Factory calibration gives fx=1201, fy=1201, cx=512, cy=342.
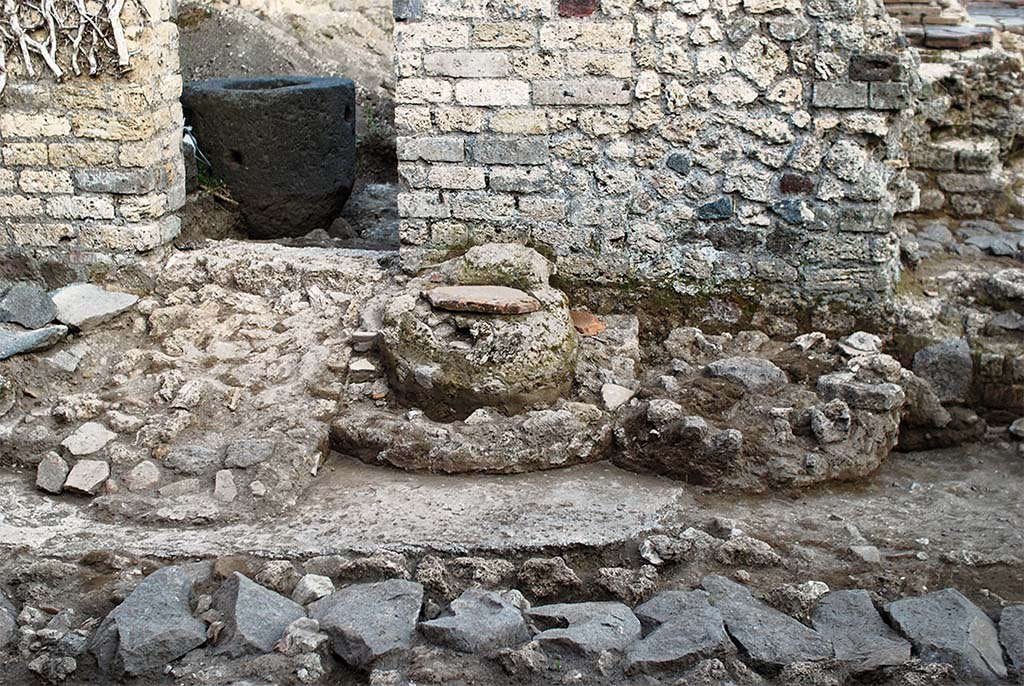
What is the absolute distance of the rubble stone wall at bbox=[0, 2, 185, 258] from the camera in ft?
16.9

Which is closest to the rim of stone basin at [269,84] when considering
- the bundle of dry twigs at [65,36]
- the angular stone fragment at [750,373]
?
the bundle of dry twigs at [65,36]

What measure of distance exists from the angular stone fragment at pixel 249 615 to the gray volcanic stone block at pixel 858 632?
1.52 meters

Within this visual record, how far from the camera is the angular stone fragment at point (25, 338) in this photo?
4766mm

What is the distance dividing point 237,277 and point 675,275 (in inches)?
75.8

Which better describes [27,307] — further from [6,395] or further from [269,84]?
[269,84]

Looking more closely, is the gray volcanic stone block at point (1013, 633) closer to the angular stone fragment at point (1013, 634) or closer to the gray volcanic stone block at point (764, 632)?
the angular stone fragment at point (1013, 634)

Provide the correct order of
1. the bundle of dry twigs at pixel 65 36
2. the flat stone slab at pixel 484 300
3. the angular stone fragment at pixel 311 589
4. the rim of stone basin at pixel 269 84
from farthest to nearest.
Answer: the rim of stone basin at pixel 269 84
the bundle of dry twigs at pixel 65 36
the flat stone slab at pixel 484 300
the angular stone fragment at pixel 311 589

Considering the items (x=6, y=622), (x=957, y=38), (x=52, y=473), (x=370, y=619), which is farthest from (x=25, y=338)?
(x=957, y=38)

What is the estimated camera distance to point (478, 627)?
11.0 ft

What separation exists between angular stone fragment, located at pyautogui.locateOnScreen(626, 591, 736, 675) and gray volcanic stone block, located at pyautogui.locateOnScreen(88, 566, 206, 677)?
1233mm

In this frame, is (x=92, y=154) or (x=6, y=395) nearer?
(x=6, y=395)

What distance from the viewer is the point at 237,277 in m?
5.33

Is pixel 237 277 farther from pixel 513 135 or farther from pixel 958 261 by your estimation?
pixel 958 261

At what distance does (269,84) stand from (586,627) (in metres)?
4.48
